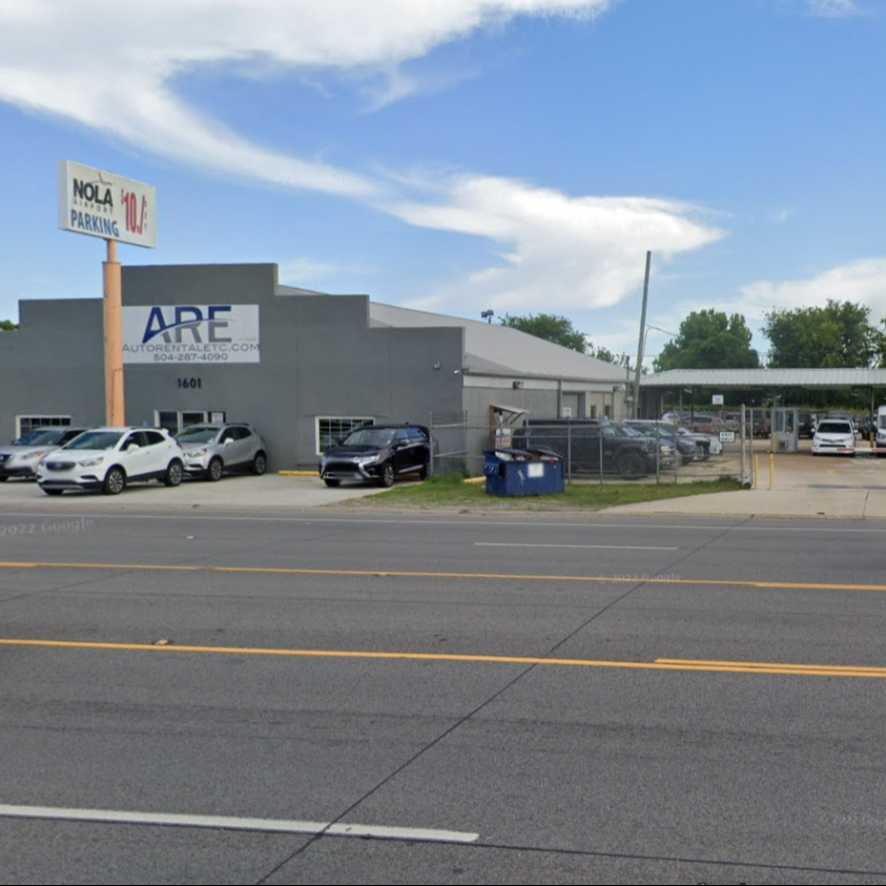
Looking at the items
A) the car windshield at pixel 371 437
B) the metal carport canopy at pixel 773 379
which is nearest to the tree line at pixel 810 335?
the metal carport canopy at pixel 773 379

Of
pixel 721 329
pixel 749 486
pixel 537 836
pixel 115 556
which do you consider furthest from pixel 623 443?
pixel 721 329

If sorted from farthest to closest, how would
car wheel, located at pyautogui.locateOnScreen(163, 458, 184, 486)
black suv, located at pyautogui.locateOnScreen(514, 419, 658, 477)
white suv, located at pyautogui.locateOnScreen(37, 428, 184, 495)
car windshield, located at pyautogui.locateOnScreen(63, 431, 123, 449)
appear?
1. black suv, located at pyautogui.locateOnScreen(514, 419, 658, 477)
2. car wheel, located at pyautogui.locateOnScreen(163, 458, 184, 486)
3. car windshield, located at pyautogui.locateOnScreen(63, 431, 123, 449)
4. white suv, located at pyautogui.locateOnScreen(37, 428, 184, 495)

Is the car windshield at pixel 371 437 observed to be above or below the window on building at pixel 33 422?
below

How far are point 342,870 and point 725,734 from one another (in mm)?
2720

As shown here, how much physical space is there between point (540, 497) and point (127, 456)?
421 inches

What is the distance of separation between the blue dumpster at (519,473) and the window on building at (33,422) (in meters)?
18.2

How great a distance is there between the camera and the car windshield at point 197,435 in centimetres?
3222

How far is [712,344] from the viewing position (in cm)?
13900

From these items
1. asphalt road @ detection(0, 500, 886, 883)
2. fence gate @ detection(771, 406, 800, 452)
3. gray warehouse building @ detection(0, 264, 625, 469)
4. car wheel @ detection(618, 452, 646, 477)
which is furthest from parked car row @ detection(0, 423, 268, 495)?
fence gate @ detection(771, 406, 800, 452)

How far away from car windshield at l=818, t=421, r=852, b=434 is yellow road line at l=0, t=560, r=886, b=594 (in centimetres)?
3729

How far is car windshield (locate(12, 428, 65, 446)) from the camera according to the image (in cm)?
3284

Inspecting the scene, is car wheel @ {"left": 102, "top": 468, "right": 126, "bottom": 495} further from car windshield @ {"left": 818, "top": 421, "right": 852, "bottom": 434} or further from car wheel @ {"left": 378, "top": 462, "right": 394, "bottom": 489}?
car windshield @ {"left": 818, "top": 421, "right": 852, "bottom": 434}

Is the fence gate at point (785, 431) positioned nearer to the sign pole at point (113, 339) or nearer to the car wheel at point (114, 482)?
the sign pole at point (113, 339)

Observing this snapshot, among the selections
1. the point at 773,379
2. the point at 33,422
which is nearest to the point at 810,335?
the point at 773,379
